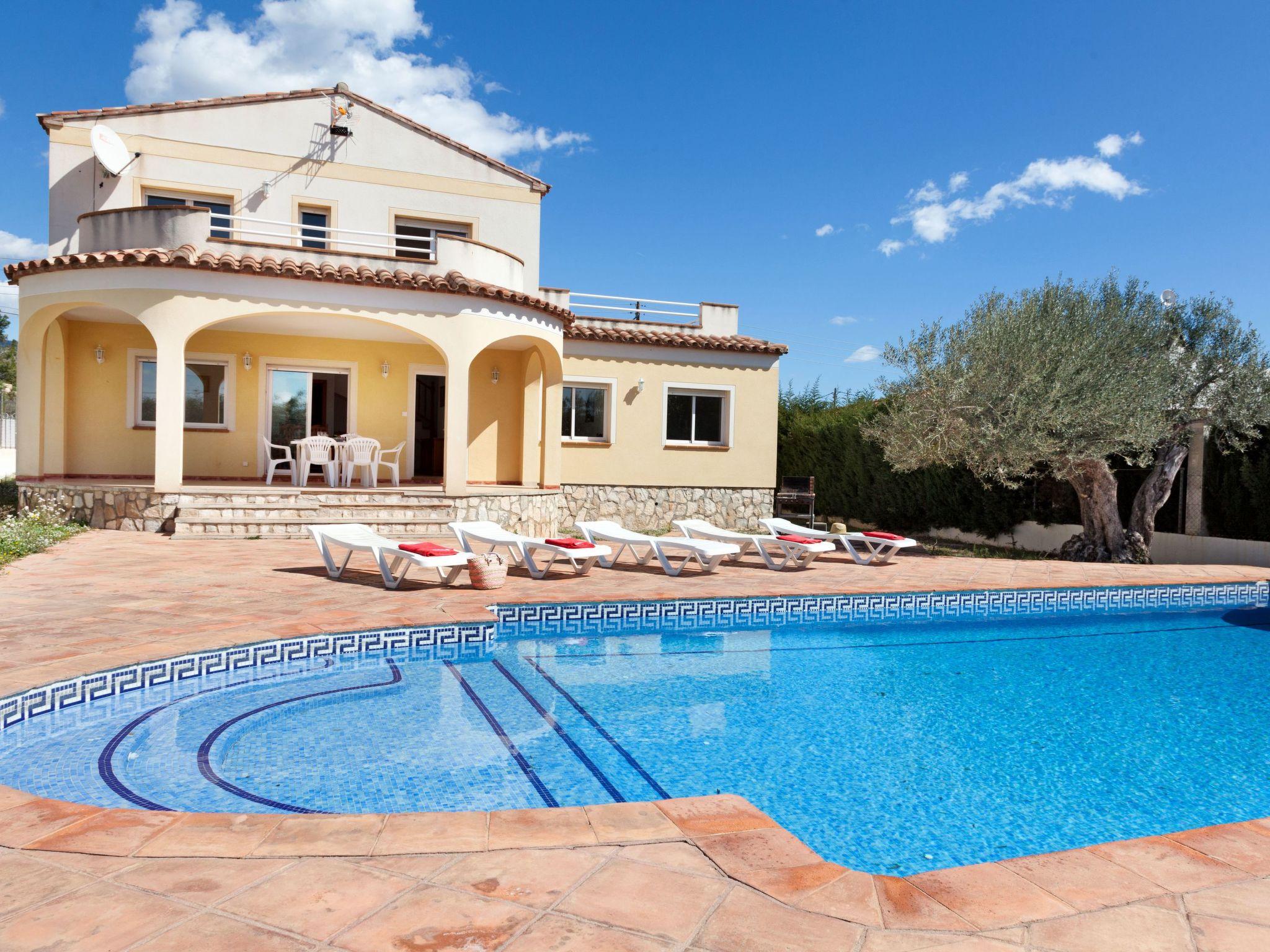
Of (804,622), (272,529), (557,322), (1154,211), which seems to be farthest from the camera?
(1154,211)

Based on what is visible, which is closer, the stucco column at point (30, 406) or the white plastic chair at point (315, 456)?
the stucco column at point (30, 406)

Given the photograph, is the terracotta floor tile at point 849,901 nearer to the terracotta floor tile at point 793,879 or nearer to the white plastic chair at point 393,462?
the terracotta floor tile at point 793,879

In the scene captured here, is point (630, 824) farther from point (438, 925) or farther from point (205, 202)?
point (205, 202)

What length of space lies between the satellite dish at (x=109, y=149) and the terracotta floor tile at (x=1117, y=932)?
17805mm

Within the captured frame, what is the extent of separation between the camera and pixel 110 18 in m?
18.4

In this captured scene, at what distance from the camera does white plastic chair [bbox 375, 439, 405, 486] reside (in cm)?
1543

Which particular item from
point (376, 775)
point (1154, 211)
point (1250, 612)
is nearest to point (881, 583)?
point (1250, 612)

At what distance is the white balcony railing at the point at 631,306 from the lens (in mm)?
18766

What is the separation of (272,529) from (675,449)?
9055 mm

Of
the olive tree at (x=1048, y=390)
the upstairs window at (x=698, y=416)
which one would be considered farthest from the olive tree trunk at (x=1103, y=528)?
the upstairs window at (x=698, y=416)

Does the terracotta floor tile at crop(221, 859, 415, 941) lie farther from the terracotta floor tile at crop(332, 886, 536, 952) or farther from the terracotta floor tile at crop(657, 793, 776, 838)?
the terracotta floor tile at crop(657, 793, 776, 838)

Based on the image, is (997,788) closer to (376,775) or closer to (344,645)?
(376,775)

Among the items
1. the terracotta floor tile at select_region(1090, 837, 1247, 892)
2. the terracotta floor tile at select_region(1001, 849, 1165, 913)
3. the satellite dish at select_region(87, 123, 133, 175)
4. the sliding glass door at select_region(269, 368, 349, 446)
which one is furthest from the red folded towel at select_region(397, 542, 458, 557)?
the satellite dish at select_region(87, 123, 133, 175)

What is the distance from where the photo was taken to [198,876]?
2.93m
